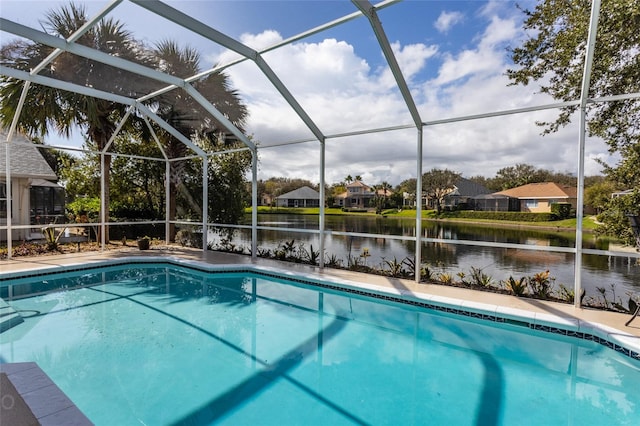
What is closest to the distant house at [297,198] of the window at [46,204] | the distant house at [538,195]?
the distant house at [538,195]

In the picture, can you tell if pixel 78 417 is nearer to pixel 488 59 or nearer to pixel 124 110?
pixel 488 59

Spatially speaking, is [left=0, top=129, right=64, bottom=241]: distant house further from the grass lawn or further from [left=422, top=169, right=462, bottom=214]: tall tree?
[left=422, top=169, right=462, bottom=214]: tall tree

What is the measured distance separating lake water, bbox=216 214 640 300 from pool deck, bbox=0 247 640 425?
0.92 m

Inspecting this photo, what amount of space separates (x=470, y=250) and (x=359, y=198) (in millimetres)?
3704

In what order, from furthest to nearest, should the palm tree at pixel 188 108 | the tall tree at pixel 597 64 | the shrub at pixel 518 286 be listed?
the palm tree at pixel 188 108
the shrub at pixel 518 286
the tall tree at pixel 597 64

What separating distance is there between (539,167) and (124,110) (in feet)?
37.4

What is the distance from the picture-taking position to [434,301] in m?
5.67

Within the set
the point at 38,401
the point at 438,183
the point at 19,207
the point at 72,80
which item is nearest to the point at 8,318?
the point at 38,401

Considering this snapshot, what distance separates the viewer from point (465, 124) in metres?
6.31

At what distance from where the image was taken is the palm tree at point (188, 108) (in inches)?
257

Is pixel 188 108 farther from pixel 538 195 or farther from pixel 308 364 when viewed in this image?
pixel 538 195

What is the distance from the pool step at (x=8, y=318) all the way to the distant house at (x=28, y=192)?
7357 mm

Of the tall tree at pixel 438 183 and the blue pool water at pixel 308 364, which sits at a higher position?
the tall tree at pixel 438 183

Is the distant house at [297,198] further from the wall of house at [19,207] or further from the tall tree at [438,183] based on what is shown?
the wall of house at [19,207]
